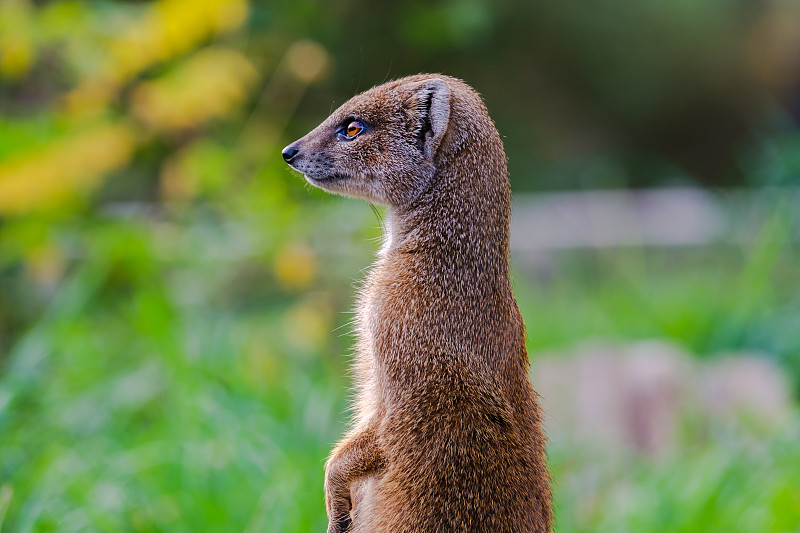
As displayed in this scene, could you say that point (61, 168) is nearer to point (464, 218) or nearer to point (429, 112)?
point (429, 112)

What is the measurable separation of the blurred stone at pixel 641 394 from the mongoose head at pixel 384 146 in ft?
8.27

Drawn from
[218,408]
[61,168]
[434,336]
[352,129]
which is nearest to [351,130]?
[352,129]

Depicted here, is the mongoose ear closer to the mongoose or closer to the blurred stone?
the mongoose

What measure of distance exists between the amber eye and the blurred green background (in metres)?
0.96

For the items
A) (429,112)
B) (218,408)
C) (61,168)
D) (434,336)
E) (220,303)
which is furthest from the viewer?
(220,303)

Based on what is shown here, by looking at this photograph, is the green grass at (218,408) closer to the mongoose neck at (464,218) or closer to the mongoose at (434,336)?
the mongoose at (434,336)

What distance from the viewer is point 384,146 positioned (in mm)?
1909

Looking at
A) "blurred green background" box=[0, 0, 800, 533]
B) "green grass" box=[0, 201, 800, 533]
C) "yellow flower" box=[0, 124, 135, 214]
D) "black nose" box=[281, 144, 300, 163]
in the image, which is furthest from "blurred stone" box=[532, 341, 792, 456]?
"black nose" box=[281, 144, 300, 163]

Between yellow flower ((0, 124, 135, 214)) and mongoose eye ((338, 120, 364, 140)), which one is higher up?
yellow flower ((0, 124, 135, 214))

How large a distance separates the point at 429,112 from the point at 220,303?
2.66 meters

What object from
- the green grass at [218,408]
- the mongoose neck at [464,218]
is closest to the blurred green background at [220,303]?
the green grass at [218,408]

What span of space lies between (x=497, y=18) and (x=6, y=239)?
20.1ft

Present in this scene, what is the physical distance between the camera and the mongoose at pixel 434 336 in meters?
1.71

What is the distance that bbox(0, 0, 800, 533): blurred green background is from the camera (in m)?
3.04
